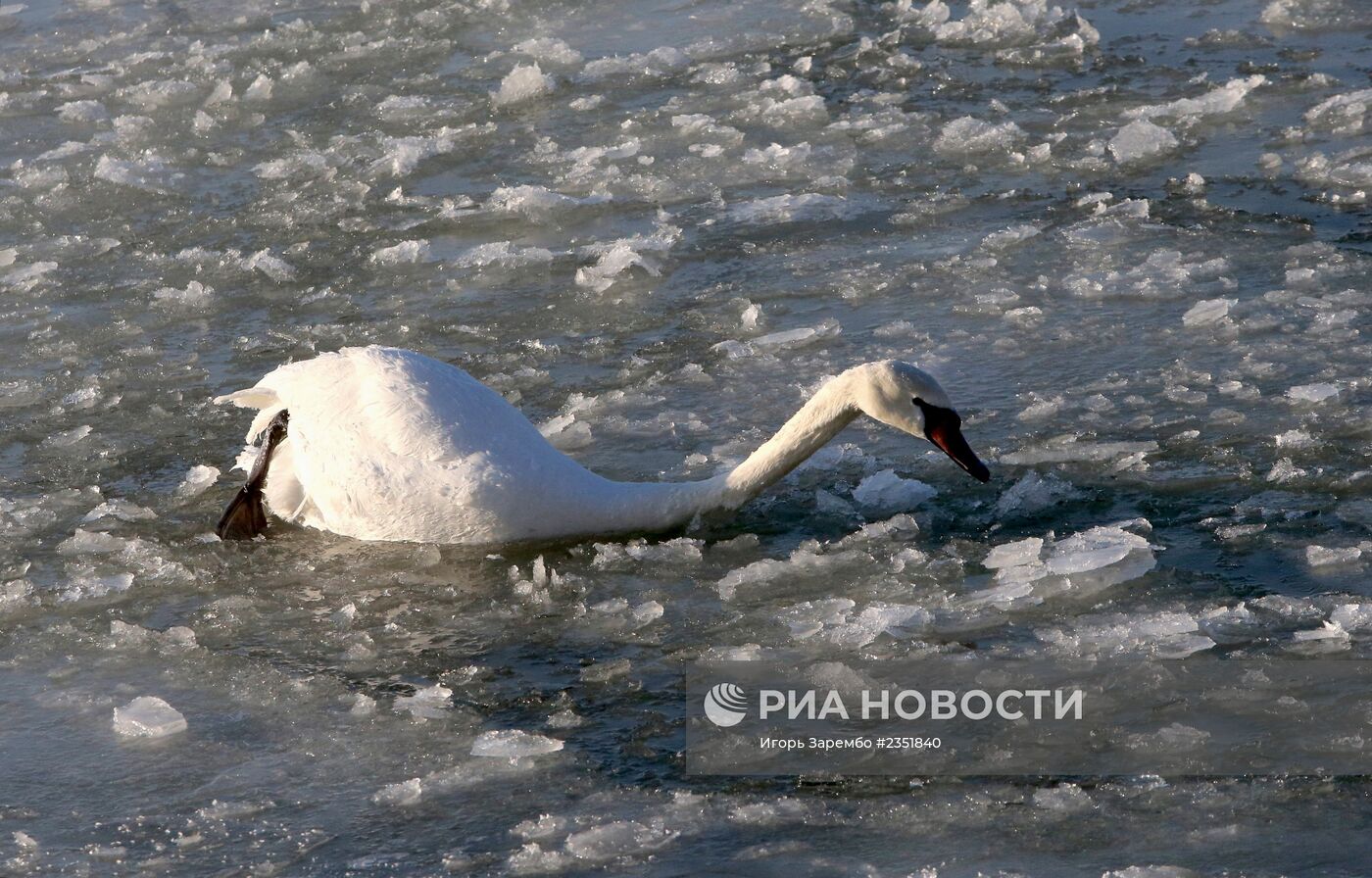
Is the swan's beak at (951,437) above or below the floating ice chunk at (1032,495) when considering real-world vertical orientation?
above

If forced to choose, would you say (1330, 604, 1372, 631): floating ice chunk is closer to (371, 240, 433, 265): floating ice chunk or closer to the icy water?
the icy water

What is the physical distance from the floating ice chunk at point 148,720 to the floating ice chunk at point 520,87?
20.5 ft

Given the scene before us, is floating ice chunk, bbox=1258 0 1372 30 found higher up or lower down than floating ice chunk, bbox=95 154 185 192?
higher up

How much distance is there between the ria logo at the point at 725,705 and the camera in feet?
14.2

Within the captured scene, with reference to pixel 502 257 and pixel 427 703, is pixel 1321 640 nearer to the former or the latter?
pixel 427 703

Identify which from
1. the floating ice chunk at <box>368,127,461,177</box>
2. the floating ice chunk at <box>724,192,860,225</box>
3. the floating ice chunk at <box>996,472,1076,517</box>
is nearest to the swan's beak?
the floating ice chunk at <box>996,472,1076,517</box>

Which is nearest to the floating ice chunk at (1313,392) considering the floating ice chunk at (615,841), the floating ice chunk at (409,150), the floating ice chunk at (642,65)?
the floating ice chunk at (615,841)

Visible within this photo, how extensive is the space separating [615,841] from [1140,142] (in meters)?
5.85

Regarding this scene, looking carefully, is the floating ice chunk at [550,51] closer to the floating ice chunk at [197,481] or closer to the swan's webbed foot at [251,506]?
the floating ice chunk at [197,481]

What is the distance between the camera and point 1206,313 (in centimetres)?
665

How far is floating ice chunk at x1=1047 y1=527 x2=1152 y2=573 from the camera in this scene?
4863 mm

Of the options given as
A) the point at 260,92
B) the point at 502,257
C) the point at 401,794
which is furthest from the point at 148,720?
the point at 260,92

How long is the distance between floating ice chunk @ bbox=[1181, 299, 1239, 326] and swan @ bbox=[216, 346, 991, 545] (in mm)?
1871

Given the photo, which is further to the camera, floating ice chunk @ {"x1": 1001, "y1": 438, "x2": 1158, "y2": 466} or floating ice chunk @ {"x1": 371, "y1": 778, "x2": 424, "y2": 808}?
floating ice chunk @ {"x1": 1001, "y1": 438, "x2": 1158, "y2": 466}
